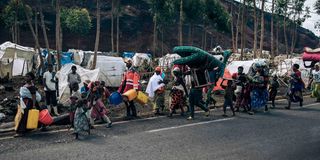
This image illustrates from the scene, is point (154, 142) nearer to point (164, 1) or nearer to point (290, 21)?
point (164, 1)

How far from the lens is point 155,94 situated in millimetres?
11547

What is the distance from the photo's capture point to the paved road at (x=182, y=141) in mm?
6746

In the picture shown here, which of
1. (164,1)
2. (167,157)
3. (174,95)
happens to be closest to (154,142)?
(167,157)

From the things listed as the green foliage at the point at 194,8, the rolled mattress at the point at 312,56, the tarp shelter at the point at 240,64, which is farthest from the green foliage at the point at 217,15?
the rolled mattress at the point at 312,56

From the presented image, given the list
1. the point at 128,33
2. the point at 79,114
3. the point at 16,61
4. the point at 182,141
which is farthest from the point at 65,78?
the point at 128,33

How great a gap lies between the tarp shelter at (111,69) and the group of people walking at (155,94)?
7042 millimetres

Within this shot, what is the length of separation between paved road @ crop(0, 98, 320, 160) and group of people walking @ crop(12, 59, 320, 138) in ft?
1.79

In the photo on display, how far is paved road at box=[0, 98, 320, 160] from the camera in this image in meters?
6.75

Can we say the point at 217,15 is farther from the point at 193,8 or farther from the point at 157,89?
the point at 157,89

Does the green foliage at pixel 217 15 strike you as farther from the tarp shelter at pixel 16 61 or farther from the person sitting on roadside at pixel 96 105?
the person sitting on roadside at pixel 96 105

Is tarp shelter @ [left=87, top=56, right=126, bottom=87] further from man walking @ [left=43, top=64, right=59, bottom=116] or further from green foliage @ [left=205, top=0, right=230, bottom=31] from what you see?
green foliage @ [left=205, top=0, right=230, bottom=31]

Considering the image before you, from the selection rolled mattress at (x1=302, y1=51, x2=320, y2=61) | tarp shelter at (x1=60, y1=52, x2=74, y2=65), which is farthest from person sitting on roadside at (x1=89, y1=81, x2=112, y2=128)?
tarp shelter at (x1=60, y1=52, x2=74, y2=65)

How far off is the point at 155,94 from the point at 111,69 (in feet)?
29.3

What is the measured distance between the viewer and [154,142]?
7773mm
